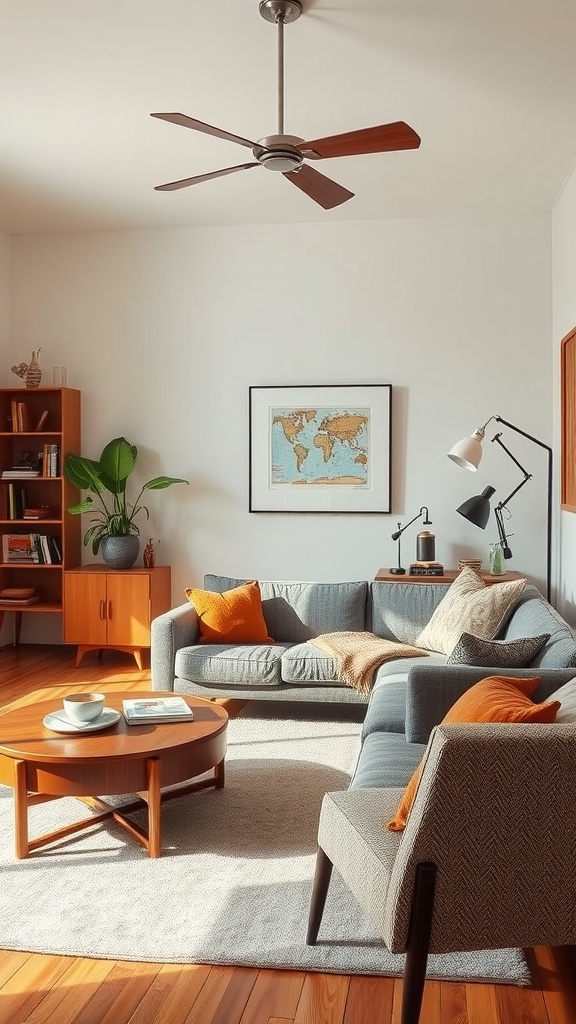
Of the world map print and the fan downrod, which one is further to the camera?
the world map print

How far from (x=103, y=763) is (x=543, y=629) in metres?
1.80

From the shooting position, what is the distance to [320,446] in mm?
6180

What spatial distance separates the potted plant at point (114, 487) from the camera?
616 cm

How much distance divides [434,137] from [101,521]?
3437 mm

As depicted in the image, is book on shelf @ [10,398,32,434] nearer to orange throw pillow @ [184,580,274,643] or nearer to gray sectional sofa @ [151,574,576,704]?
gray sectional sofa @ [151,574,576,704]

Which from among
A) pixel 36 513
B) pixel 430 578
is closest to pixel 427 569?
pixel 430 578

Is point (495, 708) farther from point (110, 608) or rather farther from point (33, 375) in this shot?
point (33, 375)

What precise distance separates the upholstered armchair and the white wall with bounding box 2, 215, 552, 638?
4.18m

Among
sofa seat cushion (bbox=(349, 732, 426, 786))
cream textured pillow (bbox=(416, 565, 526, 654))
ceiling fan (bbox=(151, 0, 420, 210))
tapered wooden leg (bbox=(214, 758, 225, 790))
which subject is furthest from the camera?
cream textured pillow (bbox=(416, 565, 526, 654))

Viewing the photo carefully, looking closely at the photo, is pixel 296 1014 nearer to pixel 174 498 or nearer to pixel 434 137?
pixel 434 137

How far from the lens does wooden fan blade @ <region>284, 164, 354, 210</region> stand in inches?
139

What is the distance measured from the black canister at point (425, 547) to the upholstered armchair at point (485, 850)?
12.3 feet

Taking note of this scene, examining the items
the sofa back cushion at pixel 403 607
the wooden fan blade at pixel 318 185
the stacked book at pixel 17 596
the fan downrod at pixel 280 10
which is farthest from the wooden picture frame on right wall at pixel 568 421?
the stacked book at pixel 17 596

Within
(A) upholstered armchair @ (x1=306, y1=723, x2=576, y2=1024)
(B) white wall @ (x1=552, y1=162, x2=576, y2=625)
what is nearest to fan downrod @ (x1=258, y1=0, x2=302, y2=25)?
(B) white wall @ (x1=552, y1=162, x2=576, y2=625)
